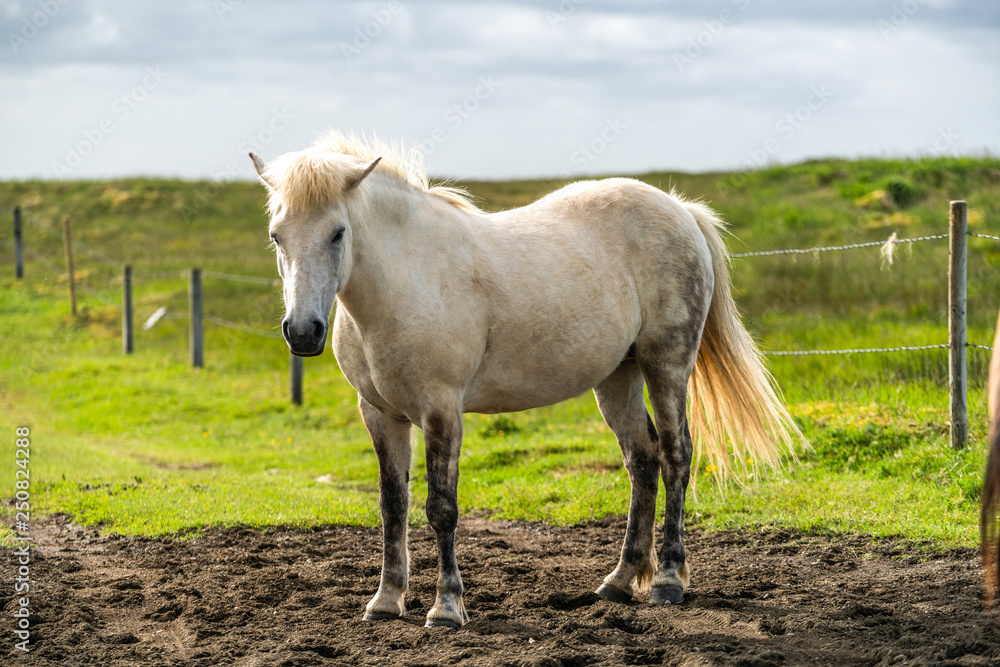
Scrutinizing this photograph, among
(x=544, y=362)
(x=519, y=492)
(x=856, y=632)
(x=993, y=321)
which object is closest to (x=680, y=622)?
(x=856, y=632)

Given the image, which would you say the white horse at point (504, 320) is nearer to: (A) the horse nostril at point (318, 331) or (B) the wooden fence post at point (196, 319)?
(A) the horse nostril at point (318, 331)

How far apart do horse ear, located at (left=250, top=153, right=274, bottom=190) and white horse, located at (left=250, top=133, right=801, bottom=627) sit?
1cm

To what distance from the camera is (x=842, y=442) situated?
22.8 feet

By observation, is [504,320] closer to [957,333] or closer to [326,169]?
[326,169]

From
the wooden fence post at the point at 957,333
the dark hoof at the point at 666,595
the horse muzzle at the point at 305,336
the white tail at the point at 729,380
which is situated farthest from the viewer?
the wooden fence post at the point at 957,333

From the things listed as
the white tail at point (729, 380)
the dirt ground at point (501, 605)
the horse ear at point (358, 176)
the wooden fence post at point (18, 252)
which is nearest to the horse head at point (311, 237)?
the horse ear at point (358, 176)

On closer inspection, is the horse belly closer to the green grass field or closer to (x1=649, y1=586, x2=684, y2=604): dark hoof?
(x1=649, y1=586, x2=684, y2=604): dark hoof

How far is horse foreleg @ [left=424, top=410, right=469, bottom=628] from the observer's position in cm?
387

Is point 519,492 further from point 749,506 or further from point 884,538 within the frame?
point 884,538

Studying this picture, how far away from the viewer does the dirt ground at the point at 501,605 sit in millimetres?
3510

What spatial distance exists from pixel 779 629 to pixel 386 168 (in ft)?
8.81

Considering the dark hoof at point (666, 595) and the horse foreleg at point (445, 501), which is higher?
the horse foreleg at point (445, 501)

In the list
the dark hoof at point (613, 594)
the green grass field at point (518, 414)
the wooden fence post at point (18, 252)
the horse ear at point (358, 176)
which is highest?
the wooden fence post at point (18, 252)

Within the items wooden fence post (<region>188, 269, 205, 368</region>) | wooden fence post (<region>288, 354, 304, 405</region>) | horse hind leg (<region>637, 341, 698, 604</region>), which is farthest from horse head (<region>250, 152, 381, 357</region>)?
wooden fence post (<region>188, 269, 205, 368</region>)
